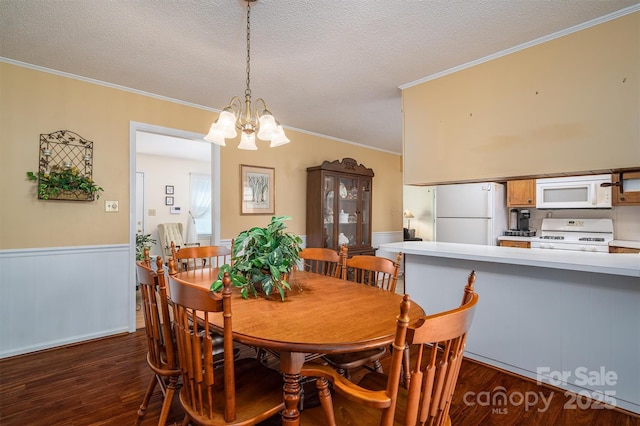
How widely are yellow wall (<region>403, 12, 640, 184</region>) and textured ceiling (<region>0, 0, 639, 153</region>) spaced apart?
0.15 meters

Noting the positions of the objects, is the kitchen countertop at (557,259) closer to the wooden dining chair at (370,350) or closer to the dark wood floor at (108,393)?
the wooden dining chair at (370,350)

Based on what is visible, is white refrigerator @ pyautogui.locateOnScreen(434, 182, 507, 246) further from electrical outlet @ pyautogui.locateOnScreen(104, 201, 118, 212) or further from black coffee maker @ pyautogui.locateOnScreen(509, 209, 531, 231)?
electrical outlet @ pyautogui.locateOnScreen(104, 201, 118, 212)

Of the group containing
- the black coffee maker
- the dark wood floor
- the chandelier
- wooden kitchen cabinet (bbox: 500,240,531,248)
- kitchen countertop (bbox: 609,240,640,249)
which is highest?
the chandelier

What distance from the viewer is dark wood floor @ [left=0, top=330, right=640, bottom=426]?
1.77 meters

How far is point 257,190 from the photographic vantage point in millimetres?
3953

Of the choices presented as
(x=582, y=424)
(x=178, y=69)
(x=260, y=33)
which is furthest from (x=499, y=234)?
(x=178, y=69)

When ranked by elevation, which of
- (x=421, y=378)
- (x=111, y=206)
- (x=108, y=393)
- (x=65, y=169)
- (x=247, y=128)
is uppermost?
(x=247, y=128)

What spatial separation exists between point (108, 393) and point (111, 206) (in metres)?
1.66

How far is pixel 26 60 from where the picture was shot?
2.48 metres

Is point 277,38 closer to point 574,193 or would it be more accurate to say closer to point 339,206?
point 339,206

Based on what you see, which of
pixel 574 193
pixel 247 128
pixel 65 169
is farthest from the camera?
pixel 574 193

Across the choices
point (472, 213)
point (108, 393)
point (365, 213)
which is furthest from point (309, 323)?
point (365, 213)

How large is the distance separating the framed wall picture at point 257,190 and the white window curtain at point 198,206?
2.89 metres

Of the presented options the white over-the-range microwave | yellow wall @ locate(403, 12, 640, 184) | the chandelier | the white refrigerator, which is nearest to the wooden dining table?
the chandelier
